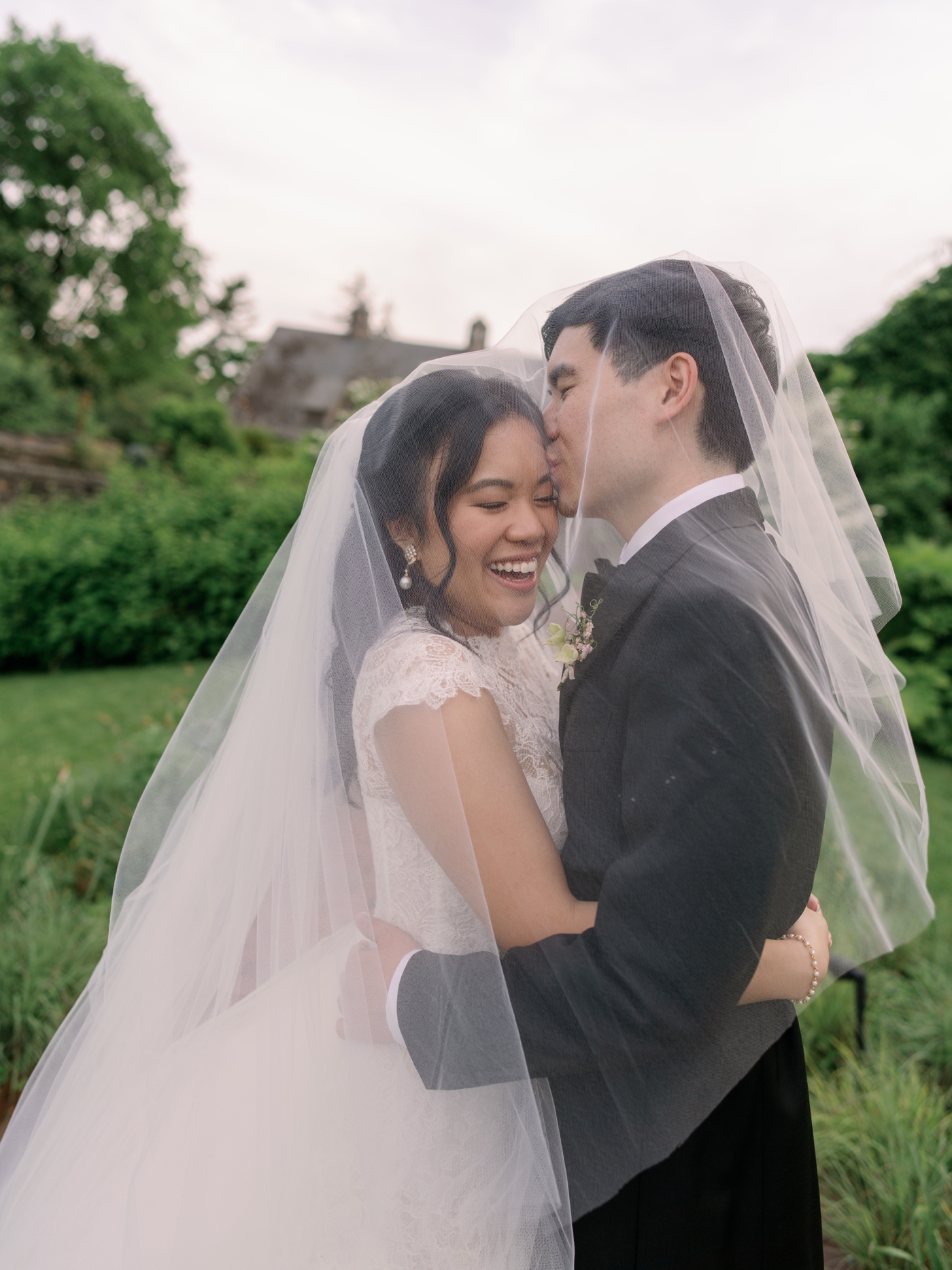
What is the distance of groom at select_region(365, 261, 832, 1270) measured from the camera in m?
1.27

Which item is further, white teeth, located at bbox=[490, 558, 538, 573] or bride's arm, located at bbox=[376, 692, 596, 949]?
white teeth, located at bbox=[490, 558, 538, 573]

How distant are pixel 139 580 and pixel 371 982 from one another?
8867 mm

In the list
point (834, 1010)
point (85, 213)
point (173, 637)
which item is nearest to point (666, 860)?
point (834, 1010)

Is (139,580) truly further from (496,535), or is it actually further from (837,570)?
(837,570)

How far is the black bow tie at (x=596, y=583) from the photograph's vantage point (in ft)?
5.32

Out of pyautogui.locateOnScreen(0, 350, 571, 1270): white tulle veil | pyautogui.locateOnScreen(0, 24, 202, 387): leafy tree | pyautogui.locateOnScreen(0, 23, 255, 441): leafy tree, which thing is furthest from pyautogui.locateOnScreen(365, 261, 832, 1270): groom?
pyautogui.locateOnScreen(0, 24, 202, 387): leafy tree

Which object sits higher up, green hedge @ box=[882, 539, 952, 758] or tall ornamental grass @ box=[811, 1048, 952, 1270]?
green hedge @ box=[882, 539, 952, 758]

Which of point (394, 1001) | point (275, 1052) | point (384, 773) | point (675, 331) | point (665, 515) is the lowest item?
point (275, 1052)

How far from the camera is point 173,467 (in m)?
17.7

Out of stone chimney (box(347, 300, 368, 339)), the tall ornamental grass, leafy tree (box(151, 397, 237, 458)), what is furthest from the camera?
stone chimney (box(347, 300, 368, 339))

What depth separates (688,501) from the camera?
4.89ft

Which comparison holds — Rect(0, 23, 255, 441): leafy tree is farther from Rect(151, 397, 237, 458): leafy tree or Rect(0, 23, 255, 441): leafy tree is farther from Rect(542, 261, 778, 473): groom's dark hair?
Rect(542, 261, 778, 473): groom's dark hair

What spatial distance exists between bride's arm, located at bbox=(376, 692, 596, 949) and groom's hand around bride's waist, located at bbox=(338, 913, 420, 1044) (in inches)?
8.7

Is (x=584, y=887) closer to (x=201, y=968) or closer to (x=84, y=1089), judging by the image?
(x=201, y=968)
